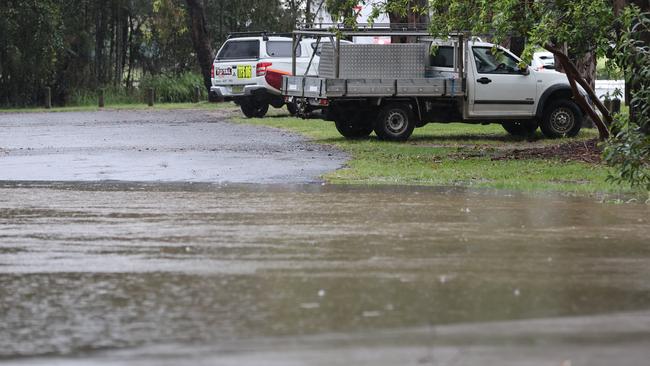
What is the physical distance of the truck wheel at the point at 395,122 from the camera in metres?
23.2

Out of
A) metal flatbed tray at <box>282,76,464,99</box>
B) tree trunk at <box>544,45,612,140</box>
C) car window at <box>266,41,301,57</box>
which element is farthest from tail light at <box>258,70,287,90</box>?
tree trunk at <box>544,45,612,140</box>

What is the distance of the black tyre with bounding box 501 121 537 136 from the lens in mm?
24812

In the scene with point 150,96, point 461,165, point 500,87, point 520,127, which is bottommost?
point 461,165

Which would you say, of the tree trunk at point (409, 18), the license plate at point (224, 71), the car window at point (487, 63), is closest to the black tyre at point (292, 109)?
the license plate at point (224, 71)

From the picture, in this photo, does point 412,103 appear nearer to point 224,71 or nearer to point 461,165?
point 461,165

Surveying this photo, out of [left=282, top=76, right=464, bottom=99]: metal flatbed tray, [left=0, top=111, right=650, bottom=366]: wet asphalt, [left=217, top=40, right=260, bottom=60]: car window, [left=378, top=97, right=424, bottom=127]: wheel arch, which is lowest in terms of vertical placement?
[left=0, top=111, right=650, bottom=366]: wet asphalt

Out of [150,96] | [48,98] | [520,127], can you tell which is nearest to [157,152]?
[520,127]

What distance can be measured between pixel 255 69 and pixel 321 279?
23232mm

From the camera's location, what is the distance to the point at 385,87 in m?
22.8

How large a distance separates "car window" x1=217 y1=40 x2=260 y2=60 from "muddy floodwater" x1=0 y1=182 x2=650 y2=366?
61.6ft

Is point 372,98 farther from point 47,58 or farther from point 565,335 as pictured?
point 47,58

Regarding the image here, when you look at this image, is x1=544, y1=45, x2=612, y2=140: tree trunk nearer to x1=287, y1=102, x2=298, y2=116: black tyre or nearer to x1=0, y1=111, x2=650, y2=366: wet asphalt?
x1=0, y1=111, x2=650, y2=366: wet asphalt

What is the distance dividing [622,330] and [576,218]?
512 cm

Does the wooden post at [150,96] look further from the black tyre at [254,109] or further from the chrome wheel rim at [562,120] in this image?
the chrome wheel rim at [562,120]
